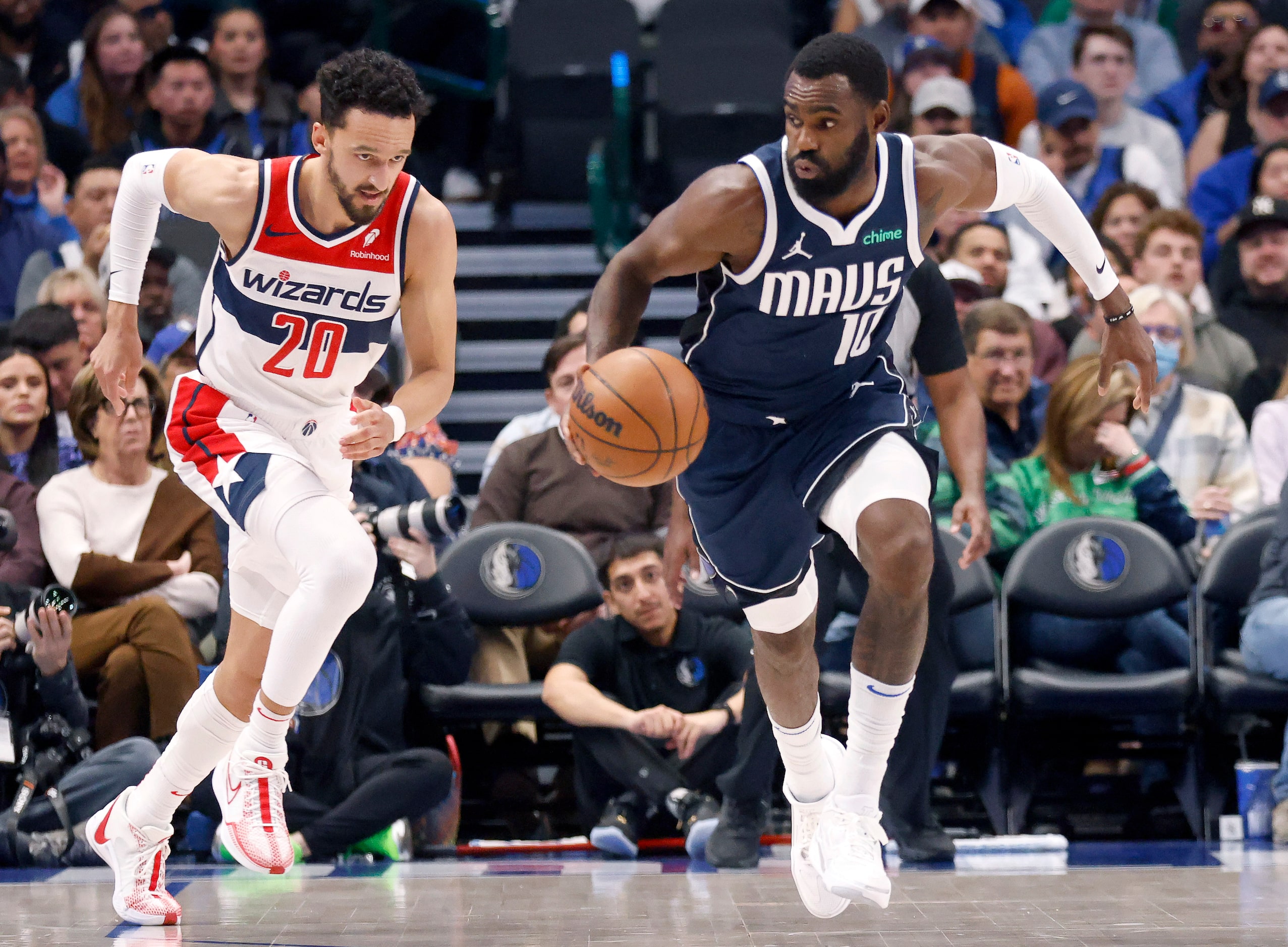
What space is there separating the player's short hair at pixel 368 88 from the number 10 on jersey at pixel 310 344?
0.51 metres

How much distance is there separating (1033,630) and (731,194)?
2.77 meters


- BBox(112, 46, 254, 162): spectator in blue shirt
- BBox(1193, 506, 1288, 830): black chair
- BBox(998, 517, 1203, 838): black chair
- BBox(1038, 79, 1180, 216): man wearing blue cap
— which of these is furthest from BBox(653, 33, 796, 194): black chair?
BBox(1193, 506, 1288, 830): black chair

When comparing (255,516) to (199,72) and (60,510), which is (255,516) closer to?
(60,510)

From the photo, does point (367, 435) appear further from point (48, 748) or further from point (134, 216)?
point (48, 748)

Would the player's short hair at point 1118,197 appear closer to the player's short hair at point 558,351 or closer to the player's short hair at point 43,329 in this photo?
the player's short hair at point 558,351

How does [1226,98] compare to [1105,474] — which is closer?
[1105,474]

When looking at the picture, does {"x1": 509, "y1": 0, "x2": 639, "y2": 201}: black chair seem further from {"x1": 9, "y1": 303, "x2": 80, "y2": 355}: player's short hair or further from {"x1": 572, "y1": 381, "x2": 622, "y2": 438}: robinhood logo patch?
{"x1": 572, "y1": 381, "x2": 622, "y2": 438}: robinhood logo patch

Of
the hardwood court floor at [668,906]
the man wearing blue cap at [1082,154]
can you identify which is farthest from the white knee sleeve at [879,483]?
the man wearing blue cap at [1082,154]

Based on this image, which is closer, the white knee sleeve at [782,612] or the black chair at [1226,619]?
the white knee sleeve at [782,612]

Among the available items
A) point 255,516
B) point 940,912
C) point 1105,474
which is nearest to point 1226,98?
point 1105,474

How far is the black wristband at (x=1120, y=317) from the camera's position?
168 inches

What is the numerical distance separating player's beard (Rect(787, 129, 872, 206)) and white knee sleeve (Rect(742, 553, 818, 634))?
94 centimetres

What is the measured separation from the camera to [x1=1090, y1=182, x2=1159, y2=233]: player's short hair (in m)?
7.62

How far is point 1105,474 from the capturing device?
6.15 metres
